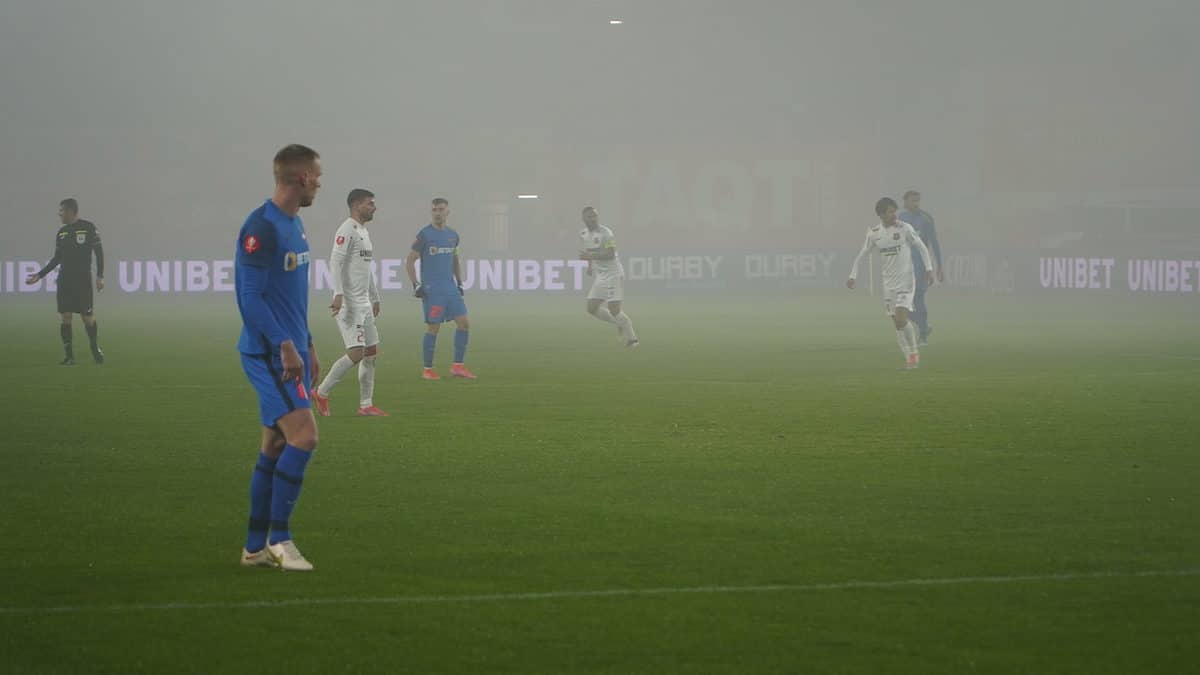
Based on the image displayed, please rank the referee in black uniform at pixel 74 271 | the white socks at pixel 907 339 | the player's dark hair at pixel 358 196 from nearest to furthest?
the player's dark hair at pixel 358 196
the white socks at pixel 907 339
the referee in black uniform at pixel 74 271

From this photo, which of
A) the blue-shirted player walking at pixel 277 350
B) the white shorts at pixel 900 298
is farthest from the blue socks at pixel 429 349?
the blue-shirted player walking at pixel 277 350

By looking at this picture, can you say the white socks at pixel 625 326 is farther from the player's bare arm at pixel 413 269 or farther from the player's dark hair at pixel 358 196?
the player's dark hair at pixel 358 196

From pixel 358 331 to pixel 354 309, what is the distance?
0.61 ft

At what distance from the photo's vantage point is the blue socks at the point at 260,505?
23.1 feet

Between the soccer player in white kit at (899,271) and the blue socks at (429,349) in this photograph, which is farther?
the soccer player in white kit at (899,271)

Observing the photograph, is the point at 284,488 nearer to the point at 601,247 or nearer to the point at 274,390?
the point at 274,390

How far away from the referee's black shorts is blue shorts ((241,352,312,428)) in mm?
13855

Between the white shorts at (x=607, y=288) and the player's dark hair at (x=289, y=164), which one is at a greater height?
the player's dark hair at (x=289, y=164)

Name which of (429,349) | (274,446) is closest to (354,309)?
(429,349)

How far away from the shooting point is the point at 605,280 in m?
23.3

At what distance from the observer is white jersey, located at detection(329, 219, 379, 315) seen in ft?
44.8

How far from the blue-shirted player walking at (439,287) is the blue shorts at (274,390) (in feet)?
34.5

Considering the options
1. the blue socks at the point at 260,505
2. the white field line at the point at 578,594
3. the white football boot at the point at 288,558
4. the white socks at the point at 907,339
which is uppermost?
the white socks at the point at 907,339

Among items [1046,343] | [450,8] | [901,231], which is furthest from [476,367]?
[450,8]
